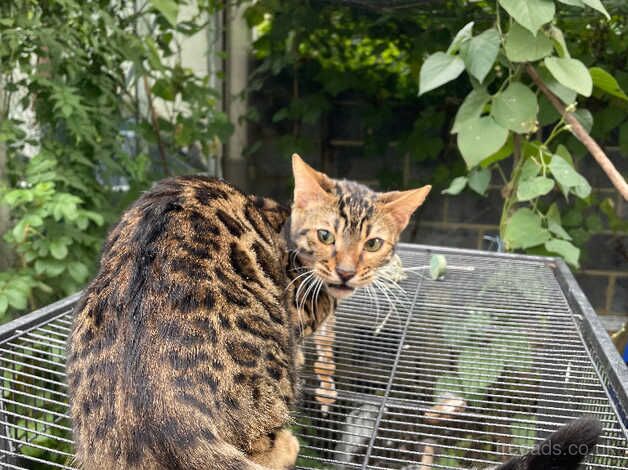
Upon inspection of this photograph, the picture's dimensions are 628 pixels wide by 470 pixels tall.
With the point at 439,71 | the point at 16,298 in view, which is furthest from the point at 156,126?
the point at 439,71

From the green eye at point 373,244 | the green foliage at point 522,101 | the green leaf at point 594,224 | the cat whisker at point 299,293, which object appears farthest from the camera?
the green leaf at point 594,224

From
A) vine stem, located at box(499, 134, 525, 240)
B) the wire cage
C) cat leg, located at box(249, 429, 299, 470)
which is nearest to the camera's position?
cat leg, located at box(249, 429, 299, 470)

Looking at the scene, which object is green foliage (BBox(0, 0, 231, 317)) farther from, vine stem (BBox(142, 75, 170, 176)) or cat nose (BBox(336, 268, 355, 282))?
cat nose (BBox(336, 268, 355, 282))

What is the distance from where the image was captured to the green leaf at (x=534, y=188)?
6.17 ft

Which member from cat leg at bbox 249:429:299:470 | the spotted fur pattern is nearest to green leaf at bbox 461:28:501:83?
the spotted fur pattern

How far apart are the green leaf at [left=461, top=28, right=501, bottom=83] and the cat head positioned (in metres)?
0.50

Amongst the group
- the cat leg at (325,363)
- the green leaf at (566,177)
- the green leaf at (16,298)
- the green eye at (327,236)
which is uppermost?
the green leaf at (566,177)

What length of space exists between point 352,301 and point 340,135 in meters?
1.63

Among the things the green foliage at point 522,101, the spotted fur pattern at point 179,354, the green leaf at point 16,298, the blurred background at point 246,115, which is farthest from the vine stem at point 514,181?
the green leaf at point 16,298

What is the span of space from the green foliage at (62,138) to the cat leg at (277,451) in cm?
89

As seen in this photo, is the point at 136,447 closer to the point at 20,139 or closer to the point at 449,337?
the point at 449,337

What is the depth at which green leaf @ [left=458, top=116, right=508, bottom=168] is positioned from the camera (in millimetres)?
1848

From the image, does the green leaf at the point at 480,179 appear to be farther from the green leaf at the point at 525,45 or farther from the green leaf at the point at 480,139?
the green leaf at the point at 525,45

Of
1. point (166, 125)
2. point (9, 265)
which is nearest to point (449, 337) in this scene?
point (9, 265)
